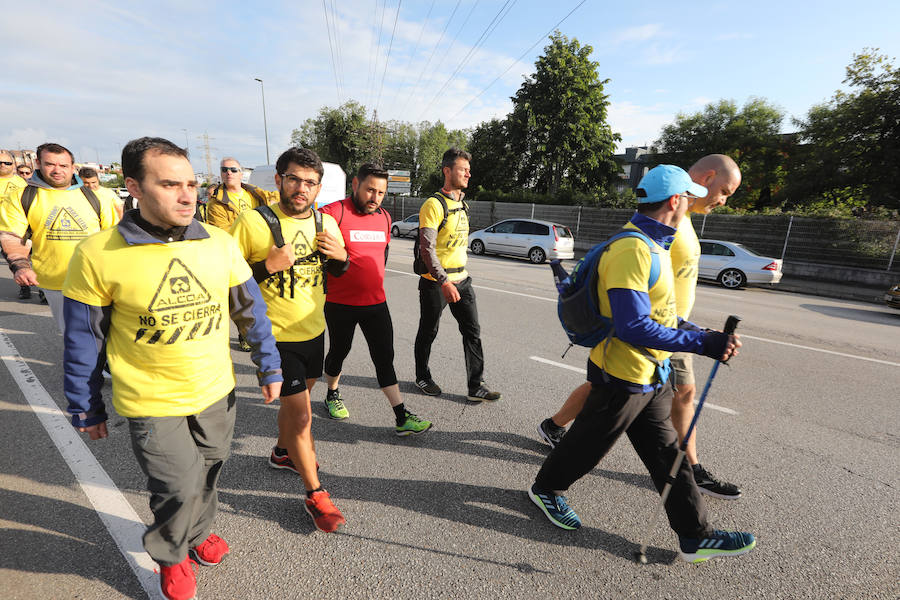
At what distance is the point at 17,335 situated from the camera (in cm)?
525

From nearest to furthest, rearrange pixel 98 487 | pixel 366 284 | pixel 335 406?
pixel 98 487 < pixel 366 284 < pixel 335 406

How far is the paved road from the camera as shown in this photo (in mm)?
2074

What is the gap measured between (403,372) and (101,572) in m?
2.86

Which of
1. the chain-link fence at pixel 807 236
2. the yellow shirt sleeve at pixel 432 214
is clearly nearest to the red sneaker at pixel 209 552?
the yellow shirt sleeve at pixel 432 214

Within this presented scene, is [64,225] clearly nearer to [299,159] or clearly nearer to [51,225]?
[51,225]

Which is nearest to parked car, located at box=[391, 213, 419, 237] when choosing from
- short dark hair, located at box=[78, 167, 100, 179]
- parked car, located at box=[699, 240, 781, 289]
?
parked car, located at box=[699, 240, 781, 289]

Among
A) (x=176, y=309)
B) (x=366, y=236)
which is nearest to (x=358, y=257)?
(x=366, y=236)

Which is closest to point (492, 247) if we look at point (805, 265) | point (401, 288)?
point (401, 288)

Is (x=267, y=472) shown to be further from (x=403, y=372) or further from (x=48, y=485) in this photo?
(x=403, y=372)

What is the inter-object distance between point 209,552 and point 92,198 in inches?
138

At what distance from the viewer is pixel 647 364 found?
2141 millimetres

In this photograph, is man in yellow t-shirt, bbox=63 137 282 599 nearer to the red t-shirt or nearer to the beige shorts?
the red t-shirt

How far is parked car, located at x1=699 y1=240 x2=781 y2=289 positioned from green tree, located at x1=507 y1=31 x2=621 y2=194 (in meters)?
17.8

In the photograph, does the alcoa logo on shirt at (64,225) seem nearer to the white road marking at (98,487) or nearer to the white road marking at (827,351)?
the white road marking at (98,487)
